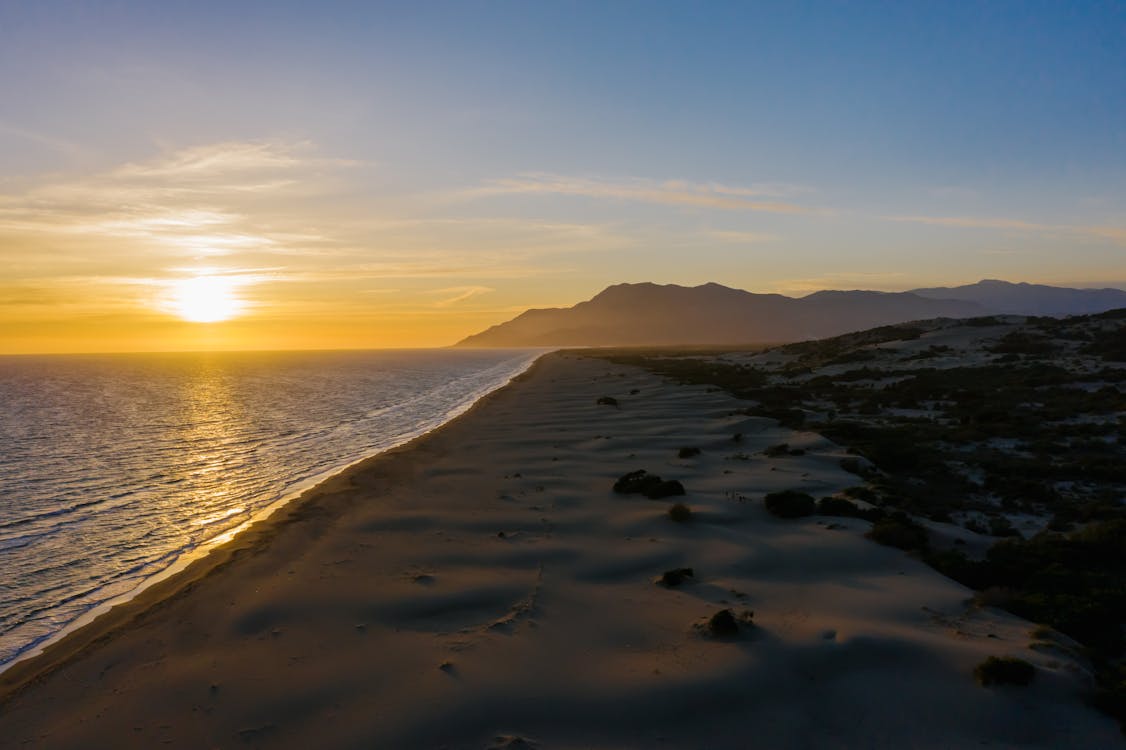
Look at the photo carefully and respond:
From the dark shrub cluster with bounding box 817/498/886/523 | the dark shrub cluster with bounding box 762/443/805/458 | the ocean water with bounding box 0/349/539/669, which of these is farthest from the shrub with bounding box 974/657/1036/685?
the ocean water with bounding box 0/349/539/669

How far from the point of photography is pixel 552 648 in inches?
361

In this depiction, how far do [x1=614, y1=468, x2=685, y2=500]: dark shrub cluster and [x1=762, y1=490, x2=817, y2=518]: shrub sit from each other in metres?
2.68

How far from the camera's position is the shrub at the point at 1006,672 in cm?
734

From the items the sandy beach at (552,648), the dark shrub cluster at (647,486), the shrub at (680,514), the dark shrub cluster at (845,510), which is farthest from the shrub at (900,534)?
the dark shrub cluster at (647,486)

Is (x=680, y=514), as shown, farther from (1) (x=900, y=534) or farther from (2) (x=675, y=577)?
(1) (x=900, y=534)

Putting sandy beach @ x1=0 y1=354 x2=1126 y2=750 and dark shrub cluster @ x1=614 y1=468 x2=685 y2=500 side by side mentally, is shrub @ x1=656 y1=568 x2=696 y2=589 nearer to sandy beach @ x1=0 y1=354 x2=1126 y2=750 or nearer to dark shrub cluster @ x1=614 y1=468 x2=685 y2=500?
sandy beach @ x1=0 y1=354 x2=1126 y2=750

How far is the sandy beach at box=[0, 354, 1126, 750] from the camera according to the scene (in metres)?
7.24

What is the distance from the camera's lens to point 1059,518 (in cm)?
1374

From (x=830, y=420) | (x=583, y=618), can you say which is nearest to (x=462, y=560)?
(x=583, y=618)

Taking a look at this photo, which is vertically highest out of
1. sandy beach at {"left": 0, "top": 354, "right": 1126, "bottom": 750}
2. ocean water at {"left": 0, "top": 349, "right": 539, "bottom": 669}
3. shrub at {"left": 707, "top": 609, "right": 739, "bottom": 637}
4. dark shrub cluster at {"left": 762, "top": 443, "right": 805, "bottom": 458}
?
dark shrub cluster at {"left": 762, "top": 443, "right": 805, "bottom": 458}

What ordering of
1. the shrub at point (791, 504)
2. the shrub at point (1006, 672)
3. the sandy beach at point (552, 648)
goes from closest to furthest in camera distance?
the sandy beach at point (552, 648), the shrub at point (1006, 672), the shrub at point (791, 504)

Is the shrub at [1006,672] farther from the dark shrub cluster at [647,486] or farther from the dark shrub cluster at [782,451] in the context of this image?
the dark shrub cluster at [782,451]

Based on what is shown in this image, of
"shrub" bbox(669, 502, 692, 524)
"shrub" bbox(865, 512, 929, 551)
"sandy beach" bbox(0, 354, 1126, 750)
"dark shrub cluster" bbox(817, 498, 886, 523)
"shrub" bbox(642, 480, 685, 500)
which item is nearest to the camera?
"sandy beach" bbox(0, 354, 1126, 750)

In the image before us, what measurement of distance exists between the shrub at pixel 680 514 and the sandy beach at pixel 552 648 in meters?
0.29
